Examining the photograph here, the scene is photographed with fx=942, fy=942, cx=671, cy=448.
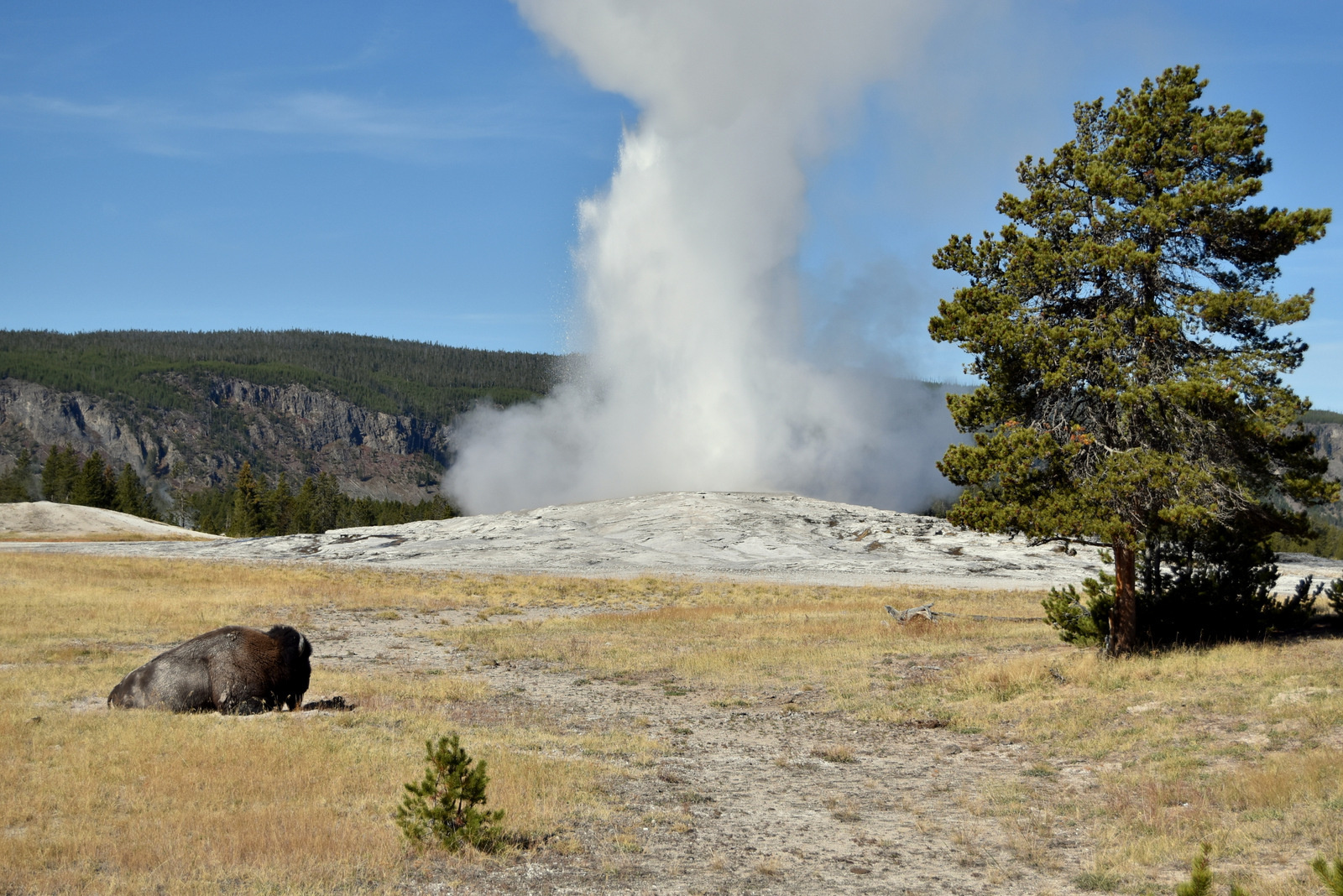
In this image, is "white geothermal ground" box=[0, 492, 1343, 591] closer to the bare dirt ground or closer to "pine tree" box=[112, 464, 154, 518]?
the bare dirt ground

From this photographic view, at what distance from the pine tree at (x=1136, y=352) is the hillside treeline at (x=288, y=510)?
83952 millimetres

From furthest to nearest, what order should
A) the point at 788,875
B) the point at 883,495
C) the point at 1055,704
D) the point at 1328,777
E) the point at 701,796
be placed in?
the point at 883,495 → the point at 1055,704 → the point at 701,796 → the point at 1328,777 → the point at 788,875

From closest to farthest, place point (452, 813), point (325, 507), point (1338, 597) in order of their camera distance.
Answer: point (452, 813) → point (1338, 597) → point (325, 507)

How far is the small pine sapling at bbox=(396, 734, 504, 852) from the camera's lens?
26.4ft

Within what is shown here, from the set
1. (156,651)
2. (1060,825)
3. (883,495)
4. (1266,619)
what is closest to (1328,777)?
(1060,825)

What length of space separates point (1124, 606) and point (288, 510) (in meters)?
122

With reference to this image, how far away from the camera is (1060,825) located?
30.7 ft

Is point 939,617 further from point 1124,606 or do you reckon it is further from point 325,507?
point 325,507

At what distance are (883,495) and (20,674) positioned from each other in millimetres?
90228

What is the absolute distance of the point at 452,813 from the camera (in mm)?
8320

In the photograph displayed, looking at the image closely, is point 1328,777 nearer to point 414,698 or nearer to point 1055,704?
point 1055,704

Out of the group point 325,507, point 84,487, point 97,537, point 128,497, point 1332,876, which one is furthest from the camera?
point 325,507

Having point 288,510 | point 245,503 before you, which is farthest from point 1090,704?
point 288,510

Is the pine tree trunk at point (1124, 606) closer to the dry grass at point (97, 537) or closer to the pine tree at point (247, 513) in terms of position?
the dry grass at point (97, 537)
